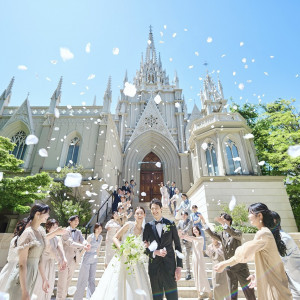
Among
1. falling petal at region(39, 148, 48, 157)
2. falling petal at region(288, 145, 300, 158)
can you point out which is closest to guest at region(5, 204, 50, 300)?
falling petal at region(39, 148, 48, 157)

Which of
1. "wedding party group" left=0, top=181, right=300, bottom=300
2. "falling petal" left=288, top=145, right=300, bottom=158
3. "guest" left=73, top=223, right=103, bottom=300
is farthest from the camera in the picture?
"falling petal" left=288, top=145, right=300, bottom=158

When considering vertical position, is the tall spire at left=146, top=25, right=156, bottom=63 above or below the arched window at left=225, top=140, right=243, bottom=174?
→ above

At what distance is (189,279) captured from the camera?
509 centimetres

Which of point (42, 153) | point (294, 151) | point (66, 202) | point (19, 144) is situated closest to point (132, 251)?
point (66, 202)

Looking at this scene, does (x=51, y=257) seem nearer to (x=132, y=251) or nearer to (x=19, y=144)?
(x=132, y=251)

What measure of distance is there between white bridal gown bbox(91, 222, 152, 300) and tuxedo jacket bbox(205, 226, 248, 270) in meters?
1.75

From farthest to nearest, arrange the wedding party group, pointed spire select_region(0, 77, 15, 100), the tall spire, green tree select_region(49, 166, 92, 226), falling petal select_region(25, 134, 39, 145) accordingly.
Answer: the tall spire → pointed spire select_region(0, 77, 15, 100) → falling petal select_region(25, 134, 39, 145) → green tree select_region(49, 166, 92, 226) → the wedding party group

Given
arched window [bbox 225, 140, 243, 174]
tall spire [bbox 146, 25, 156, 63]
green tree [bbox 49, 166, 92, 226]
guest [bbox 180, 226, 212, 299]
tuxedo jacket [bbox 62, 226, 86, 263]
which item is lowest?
guest [bbox 180, 226, 212, 299]

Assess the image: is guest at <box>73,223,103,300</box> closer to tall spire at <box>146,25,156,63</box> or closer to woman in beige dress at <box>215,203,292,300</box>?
woman in beige dress at <box>215,203,292,300</box>

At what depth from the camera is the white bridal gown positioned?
7.86 ft

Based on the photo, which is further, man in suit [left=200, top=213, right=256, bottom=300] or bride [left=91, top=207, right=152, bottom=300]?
man in suit [left=200, top=213, right=256, bottom=300]

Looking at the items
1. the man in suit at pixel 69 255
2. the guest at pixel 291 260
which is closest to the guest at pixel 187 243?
the man in suit at pixel 69 255

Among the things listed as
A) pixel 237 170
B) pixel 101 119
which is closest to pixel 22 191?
pixel 101 119

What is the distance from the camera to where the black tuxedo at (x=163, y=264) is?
100 inches
